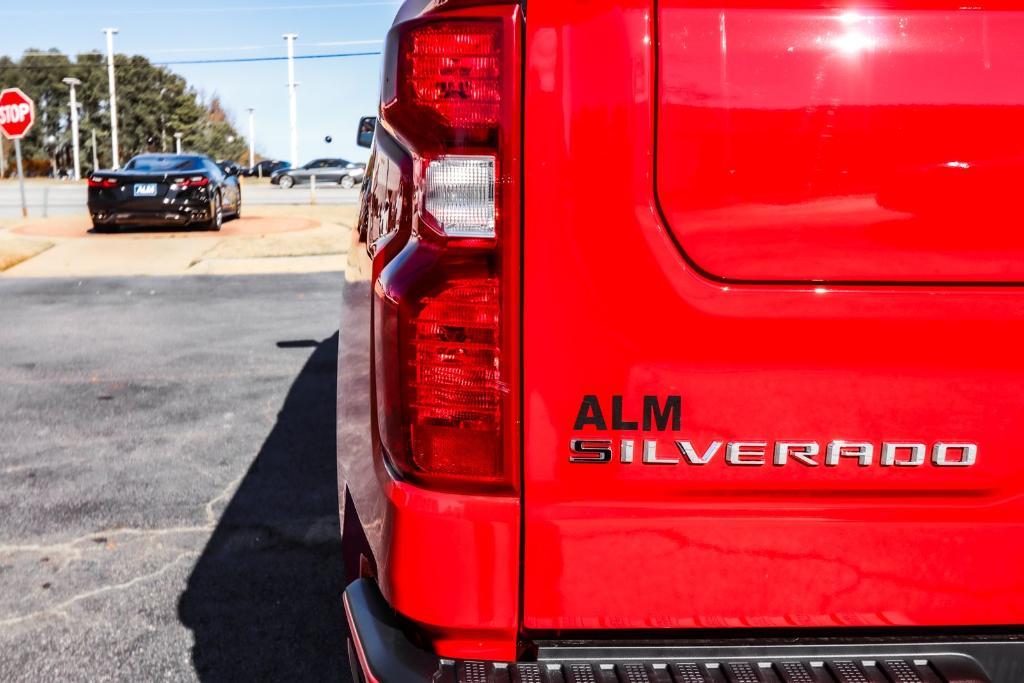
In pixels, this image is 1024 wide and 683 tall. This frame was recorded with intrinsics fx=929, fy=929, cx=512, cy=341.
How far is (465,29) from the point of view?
1.40 m

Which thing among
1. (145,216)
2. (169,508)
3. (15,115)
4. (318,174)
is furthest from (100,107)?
(169,508)

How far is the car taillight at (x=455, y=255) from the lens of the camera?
4.59 ft

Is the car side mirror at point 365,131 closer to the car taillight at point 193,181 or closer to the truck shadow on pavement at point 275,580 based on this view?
the truck shadow on pavement at point 275,580

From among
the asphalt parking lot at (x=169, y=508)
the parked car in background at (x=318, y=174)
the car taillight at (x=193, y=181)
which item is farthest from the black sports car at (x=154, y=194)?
the parked car in background at (x=318, y=174)

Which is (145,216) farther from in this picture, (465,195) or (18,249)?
(465,195)

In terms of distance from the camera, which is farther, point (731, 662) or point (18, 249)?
point (18, 249)

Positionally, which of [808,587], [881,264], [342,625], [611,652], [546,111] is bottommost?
[342,625]

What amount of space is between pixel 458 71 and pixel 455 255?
28cm

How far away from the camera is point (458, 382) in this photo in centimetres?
147

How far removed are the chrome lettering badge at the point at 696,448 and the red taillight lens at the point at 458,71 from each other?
1.54ft

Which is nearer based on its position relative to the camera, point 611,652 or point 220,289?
point 611,652

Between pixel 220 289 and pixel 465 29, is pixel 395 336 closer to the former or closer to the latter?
pixel 465 29

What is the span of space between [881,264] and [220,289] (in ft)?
34.6

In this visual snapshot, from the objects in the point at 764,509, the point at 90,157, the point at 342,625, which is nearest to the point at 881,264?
the point at 764,509
